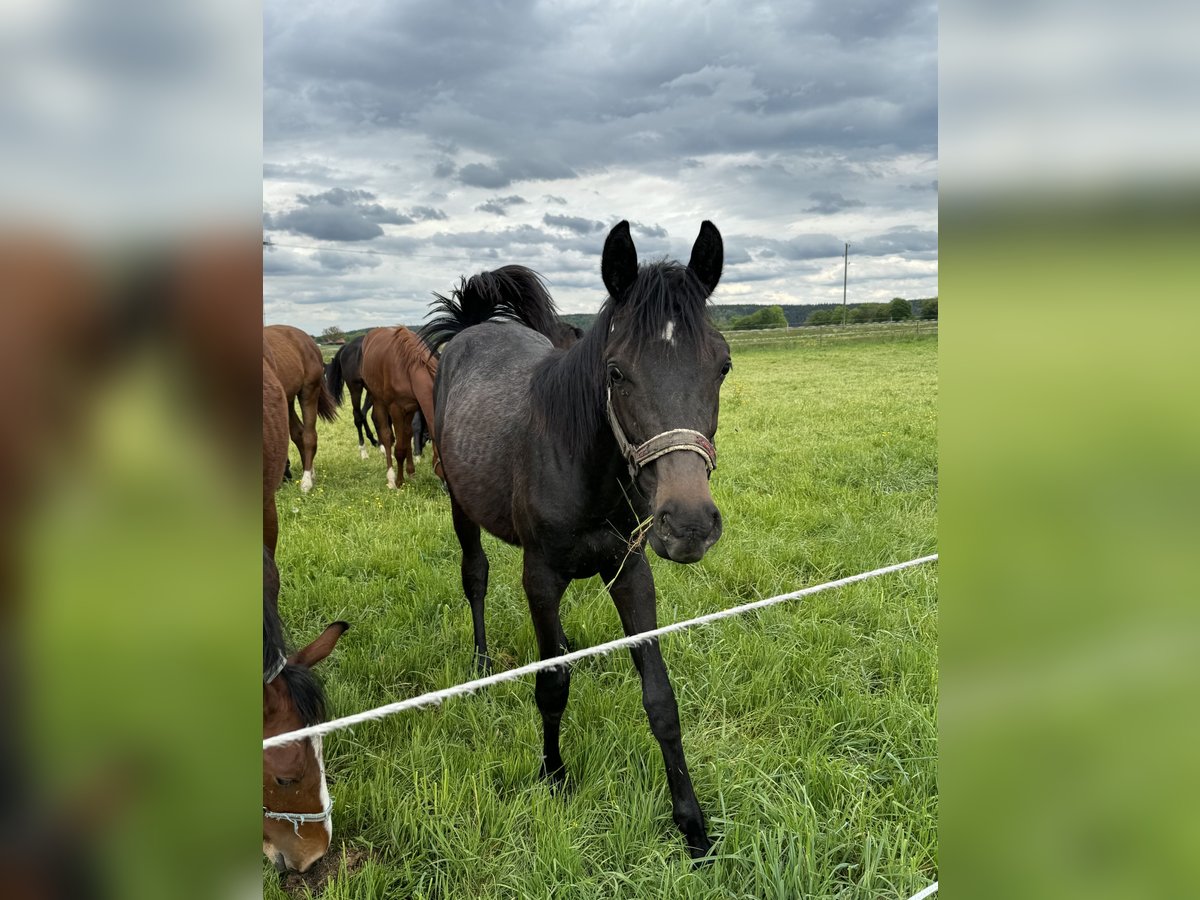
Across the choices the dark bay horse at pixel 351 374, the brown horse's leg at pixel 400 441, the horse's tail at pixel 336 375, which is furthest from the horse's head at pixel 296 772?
the horse's tail at pixel 336 375

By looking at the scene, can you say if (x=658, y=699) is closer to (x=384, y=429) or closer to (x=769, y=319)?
(x=384, y=429)

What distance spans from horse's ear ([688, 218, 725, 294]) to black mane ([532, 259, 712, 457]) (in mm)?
111

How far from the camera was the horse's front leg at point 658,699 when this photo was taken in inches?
98.1

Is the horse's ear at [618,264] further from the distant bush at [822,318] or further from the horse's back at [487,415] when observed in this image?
the distant bush at [822,318]

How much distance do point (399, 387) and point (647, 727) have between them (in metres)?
6.41

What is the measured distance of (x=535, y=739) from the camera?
2998 millimetres

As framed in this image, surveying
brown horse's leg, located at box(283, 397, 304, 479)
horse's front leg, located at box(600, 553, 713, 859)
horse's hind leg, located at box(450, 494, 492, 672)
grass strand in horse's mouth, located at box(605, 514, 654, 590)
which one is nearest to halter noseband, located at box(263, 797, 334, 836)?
horse's front leg, located at box(600, 553, 713, 859)

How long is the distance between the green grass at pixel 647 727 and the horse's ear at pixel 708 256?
6.10 ft

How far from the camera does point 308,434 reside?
8.65 meters

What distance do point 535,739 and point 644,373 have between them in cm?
173

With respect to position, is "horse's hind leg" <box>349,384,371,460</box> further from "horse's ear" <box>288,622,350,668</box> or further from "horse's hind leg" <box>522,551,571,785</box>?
"horse's ear" <box>288,622,350,668</box>

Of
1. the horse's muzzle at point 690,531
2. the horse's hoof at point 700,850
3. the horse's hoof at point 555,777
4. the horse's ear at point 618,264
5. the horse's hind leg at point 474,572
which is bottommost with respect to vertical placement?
the horse's hoof at point 700,850

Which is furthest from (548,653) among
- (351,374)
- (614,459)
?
(351,374)
